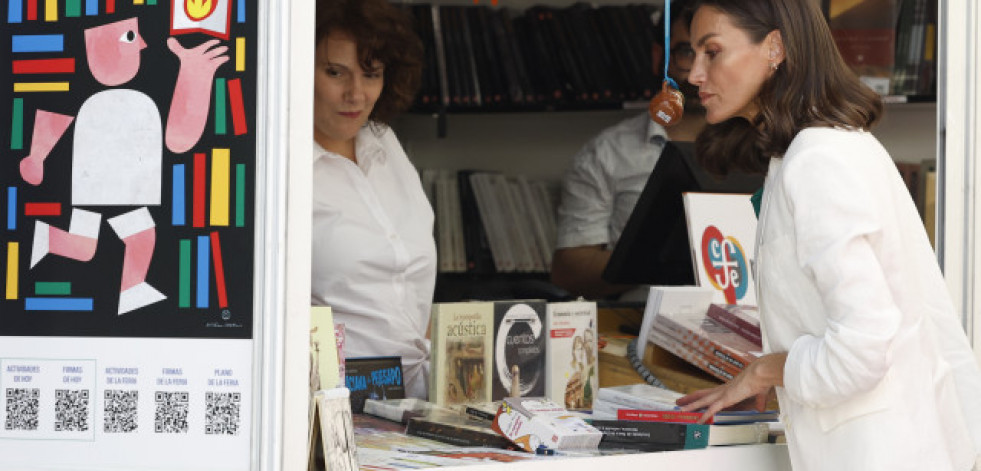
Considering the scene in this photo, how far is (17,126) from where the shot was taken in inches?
77.1

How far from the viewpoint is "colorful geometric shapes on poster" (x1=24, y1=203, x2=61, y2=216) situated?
195cm

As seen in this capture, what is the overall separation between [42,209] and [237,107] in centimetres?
38

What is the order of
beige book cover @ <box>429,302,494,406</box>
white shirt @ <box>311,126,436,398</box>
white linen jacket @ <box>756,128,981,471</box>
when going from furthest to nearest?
white shirt @ <box>311,126,436,398</box> < beige book cover @ <box>429,302,494,406</box> < white linen jacket @ <box>756,128,981,471</box>

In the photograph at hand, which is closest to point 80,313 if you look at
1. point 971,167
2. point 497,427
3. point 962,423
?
point 497,427

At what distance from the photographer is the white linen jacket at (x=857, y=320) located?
186 cm

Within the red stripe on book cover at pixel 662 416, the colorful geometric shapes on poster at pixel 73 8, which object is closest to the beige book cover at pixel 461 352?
the red stripe on book cover at pixel 662 416

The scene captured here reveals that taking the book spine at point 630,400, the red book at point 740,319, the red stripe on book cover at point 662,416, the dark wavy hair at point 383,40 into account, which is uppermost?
the dark wavy hair at point 383,40

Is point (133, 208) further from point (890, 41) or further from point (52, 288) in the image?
point (890, 41)

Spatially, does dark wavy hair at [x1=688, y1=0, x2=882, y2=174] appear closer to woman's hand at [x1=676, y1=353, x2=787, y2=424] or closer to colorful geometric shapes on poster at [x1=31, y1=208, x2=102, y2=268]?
woman's hand at [x1=676, y1=353, x2=787, y2=424]

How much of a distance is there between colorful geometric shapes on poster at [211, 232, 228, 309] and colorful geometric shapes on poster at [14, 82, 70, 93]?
14.3 inches

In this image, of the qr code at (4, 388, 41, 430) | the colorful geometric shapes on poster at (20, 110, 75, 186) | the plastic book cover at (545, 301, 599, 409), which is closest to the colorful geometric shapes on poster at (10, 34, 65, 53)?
the colorful geometric shapes on poster at (20, 110, 75, 186)

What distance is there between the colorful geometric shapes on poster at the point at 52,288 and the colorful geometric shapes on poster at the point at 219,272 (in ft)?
0.83

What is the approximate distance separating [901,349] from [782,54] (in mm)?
586

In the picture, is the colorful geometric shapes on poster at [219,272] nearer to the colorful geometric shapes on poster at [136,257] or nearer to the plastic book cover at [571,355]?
the colorful geometric shapes on poster at [136,257]
